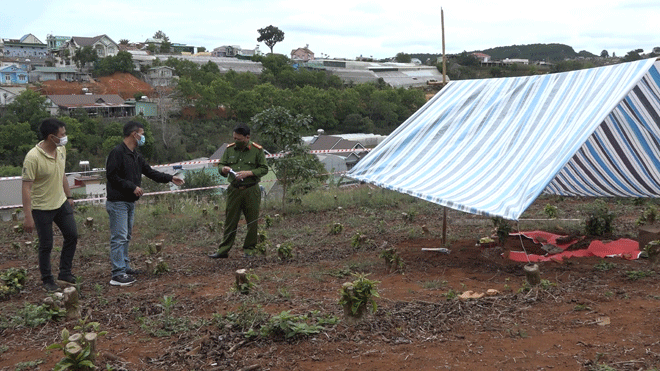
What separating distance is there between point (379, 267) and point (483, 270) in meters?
0.96

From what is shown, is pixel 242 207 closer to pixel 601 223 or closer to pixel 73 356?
pixel 73 356

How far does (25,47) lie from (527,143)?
101m

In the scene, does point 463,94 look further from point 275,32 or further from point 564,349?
point 275,32

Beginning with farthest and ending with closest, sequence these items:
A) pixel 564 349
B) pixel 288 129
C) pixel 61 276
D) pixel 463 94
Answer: pixel 288 129
pixel 463 94
pixel 61 276
pixel 564 349

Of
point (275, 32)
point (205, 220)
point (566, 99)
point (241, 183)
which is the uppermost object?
point (275, 32)

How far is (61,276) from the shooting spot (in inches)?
200

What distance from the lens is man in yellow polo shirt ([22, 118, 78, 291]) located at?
468 cm

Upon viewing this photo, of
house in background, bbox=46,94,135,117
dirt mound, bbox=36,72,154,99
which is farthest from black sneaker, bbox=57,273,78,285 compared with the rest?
dirt mound, bbox=36,72,154,99

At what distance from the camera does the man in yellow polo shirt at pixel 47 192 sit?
15.4 ft

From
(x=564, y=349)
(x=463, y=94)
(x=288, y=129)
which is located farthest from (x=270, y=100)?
(x=564, y=349)

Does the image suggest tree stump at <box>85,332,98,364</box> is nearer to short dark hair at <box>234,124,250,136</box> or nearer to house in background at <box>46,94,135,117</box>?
short dark hair at <box>234,124,250,136</box>

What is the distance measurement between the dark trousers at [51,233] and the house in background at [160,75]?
218ft

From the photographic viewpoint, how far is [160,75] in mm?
70312

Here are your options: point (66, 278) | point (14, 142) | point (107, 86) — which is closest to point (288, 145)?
point (66, 278)
